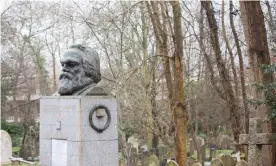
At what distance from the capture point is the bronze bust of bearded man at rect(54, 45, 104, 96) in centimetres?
839

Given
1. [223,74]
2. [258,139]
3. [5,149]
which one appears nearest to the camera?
[258,139]

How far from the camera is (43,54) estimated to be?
3017 cm

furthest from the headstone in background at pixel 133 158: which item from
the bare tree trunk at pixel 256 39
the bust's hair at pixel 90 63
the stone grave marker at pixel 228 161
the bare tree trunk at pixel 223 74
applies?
the bust's hair at pixel 90 63

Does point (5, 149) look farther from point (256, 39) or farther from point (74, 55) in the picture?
point (256, 39)

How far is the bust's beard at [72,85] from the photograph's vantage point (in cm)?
838

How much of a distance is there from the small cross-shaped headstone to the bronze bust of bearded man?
320cm

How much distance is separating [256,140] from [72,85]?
3.90 m

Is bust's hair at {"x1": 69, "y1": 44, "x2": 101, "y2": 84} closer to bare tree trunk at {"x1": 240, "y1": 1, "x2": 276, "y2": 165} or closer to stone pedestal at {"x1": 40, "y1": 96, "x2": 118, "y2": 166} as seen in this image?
stone pedestal at {"x1": 40, "y1": 96, "x2": 118, "y2": 166}

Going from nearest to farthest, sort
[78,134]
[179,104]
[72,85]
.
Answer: [78,134] < [72,85] < [179,104]

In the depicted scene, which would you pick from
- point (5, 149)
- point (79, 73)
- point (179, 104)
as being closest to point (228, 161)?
point (179, 104)

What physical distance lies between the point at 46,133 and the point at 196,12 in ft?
34.1

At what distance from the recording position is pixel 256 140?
8914 millimetres

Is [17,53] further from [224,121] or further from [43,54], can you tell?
[224,121]

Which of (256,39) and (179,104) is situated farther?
(179,104)
